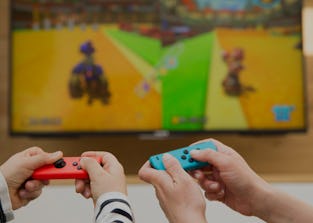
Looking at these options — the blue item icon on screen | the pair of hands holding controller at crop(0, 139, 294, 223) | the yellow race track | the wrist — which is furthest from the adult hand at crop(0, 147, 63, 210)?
the blue item icon on screen

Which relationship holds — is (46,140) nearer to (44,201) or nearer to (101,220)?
(44,201)

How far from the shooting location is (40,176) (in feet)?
2.86

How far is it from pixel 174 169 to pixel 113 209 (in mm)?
122

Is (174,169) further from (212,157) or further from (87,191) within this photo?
(87,191)

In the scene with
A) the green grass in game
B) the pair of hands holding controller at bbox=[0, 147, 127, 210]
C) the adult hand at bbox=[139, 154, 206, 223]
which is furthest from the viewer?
the green grass in game

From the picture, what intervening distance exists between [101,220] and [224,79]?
94cm

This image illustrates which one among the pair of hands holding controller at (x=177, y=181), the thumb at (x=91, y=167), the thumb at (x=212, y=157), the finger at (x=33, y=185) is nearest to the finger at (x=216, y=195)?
the pair of hands holding controller at (x=177, y=181)

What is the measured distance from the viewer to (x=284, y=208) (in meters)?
0.82

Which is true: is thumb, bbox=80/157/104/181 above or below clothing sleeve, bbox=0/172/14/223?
above

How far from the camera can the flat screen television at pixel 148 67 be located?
1.55m

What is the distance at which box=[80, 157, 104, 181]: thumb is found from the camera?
829mm

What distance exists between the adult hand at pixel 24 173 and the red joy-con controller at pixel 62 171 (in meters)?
0.01

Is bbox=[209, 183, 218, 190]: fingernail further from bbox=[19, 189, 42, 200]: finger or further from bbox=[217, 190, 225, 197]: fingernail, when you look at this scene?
bbox=[19, 189, 42, 200]: finger

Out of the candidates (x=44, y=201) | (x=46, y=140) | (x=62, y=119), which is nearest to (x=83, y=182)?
(x=44, y=201)
